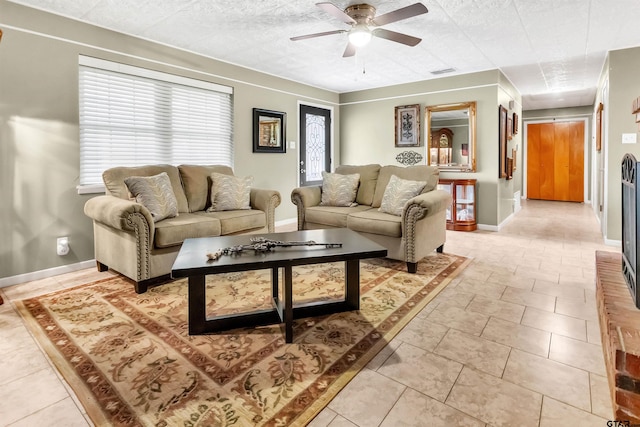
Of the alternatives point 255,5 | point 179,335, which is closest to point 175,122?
point 255,5

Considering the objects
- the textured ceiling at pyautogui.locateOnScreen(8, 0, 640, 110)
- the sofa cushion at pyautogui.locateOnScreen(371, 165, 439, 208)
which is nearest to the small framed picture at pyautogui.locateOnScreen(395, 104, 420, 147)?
the textured ceiling at pyautogui.locateOnScreen(8, 0, 640, 110)

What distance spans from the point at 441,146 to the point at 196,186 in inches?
153

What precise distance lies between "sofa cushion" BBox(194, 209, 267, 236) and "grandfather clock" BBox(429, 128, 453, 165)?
329cm

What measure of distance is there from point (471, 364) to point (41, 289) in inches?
128

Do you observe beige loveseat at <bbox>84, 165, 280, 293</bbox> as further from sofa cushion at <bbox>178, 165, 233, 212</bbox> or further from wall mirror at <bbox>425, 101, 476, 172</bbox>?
wall mirror at <bbox>425, 101, 476, 172</bbox>

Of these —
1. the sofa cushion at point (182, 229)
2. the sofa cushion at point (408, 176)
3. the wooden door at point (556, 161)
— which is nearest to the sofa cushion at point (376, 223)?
the sofa cushion at point (408, 176)

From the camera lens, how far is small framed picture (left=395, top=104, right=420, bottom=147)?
19.6 ft

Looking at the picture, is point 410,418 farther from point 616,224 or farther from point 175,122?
point 616,224

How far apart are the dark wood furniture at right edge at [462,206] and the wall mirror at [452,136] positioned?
0.29 m

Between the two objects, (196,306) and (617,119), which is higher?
(617,119)

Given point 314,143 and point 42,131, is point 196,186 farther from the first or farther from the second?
point 314,143

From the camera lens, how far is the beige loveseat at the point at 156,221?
2.78m

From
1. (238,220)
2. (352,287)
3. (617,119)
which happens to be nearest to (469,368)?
(352,287)

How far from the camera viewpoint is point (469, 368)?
1.77 meters
